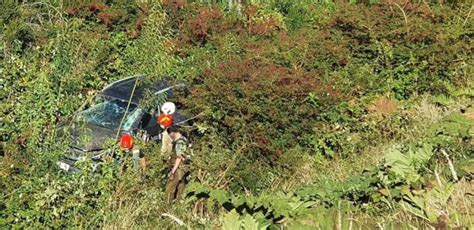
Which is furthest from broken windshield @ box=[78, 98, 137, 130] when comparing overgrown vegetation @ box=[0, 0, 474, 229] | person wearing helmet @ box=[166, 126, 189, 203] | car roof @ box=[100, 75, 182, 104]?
person wearing helmet @ box=[166, 126, 189, 203]

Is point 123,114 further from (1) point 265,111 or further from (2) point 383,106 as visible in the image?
(2) point 383,106

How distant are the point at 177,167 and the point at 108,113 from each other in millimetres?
2758

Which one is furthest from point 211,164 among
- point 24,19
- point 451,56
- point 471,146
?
point 24,19

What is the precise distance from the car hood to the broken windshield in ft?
0.58

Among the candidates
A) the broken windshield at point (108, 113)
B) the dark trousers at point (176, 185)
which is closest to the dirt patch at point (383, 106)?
the broken windshield at point (108, 113)

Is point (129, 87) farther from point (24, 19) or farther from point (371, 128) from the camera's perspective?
point (24, 19)

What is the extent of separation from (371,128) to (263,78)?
71.0 inches

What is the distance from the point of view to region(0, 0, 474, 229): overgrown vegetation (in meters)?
4.13

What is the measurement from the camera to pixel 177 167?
8055 millimetres

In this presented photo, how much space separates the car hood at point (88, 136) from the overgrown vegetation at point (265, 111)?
0.22m

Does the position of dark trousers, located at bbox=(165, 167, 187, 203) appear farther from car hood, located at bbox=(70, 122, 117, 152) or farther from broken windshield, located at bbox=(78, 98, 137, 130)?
broken windshield, located at bbox=(78, 98, 137, 130)

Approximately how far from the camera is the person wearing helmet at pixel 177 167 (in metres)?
7.65

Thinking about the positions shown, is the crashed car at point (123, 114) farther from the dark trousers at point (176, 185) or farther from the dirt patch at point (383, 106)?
the dirt patch at point (383, 106)

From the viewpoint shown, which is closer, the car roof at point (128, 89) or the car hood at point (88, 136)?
the car hood at point (88, 136)
